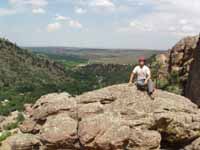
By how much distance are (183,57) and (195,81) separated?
7.46 m

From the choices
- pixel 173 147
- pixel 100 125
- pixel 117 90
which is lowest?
pixel 173 147

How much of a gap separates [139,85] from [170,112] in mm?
2543

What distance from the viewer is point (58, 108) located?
2628 centimetres

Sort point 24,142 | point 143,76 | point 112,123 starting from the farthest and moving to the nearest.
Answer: point 143,76 → point 24,142 → point 112,123

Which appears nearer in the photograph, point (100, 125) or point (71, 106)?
point (100, 125)

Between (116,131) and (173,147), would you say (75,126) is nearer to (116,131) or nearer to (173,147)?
(116,131)

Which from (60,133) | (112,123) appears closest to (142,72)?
(112,123)

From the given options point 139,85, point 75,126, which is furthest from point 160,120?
point 75,126

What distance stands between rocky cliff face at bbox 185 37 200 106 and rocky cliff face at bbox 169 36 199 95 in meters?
3.22

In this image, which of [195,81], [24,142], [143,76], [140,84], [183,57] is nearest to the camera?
[24,142]

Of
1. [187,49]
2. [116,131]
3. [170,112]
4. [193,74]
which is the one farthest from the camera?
[187,49]

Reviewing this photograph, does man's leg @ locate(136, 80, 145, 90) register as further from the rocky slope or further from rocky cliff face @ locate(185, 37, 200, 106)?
rocky cliff face @ locate(185, 37, 200, 106)

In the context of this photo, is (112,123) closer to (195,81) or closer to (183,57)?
(195,81)

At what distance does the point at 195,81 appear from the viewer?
125 ft
